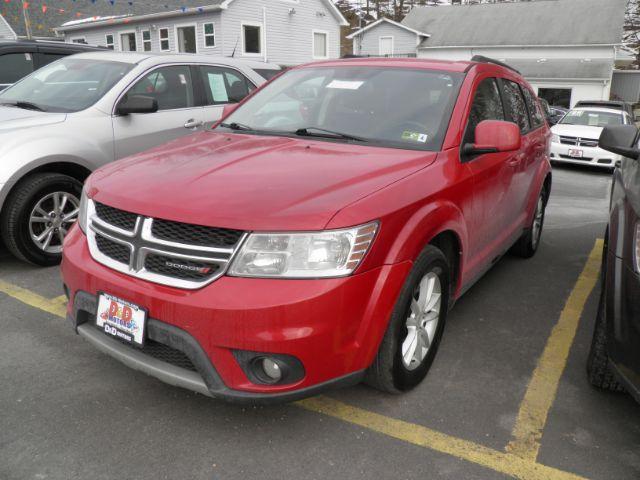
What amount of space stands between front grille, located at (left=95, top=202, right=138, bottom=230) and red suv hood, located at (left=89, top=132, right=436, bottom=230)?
4cm

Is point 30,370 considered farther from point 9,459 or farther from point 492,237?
point 492,237

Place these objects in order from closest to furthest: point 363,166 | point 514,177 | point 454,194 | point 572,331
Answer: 1. point 363,166
2. point 454,194
3. point 572,331
4. point 514,177

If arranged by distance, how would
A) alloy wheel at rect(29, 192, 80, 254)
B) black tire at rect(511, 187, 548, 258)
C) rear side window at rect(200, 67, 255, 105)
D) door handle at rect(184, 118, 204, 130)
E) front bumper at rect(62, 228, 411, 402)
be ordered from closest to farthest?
1. front bumper at rect(62, 228, 411, 402)
2. alloy wheel at rect(29, 192, 80, 254)
3. black tire at rect(511, 187, 548, 258)
4. door handle at rect(184, 118, 204, 130)
5. rear side window at rect(200, 67, 255, 105)

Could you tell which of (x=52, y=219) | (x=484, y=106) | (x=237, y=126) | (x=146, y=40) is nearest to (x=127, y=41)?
(x=146, y=40)

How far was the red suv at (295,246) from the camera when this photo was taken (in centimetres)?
227

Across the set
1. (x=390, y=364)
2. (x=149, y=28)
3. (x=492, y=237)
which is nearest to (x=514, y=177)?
(x=492, y=237)

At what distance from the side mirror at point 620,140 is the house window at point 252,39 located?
24229 mm

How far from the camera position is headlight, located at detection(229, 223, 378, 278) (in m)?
2.27

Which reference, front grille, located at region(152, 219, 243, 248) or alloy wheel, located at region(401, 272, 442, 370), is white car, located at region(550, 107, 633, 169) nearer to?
alloy wheel, located at region(401, 272, 442, 370)

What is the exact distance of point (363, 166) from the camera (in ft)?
9.21

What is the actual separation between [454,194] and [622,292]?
0.98 meters

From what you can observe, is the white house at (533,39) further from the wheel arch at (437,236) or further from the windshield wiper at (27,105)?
the wheel arch at (437,236)

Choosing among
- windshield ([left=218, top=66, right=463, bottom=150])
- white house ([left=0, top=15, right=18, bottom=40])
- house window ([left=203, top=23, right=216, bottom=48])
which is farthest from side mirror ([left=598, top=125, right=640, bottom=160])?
white house ([left=0, top=15, right=18, bottom=40])

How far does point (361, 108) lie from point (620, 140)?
4.94 feet
